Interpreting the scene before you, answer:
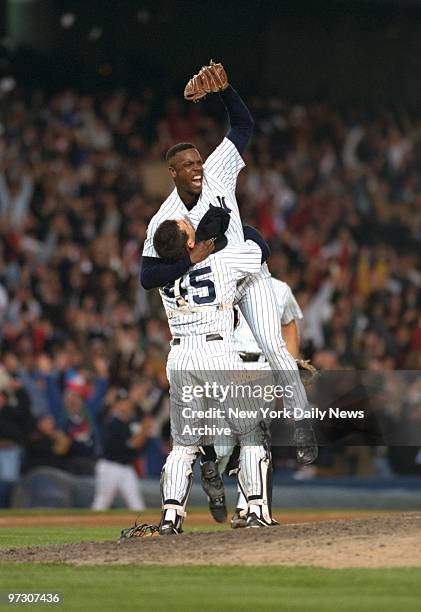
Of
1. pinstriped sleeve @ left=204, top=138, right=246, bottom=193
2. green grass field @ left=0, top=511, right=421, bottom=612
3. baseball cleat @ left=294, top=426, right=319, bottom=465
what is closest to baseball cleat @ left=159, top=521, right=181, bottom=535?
baseball cleat @ left=294, top=426, right=319, bottom=465

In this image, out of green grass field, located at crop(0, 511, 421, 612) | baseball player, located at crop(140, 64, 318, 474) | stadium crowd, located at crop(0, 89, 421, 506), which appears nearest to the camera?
green grass field, located at crop(0, 511, 421, 612)

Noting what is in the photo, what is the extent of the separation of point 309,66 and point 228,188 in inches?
662

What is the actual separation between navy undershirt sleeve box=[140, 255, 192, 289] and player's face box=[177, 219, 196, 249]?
93 mm

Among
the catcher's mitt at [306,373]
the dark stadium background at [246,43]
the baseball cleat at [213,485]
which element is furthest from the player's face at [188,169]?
the dark stadium background at [246,43]

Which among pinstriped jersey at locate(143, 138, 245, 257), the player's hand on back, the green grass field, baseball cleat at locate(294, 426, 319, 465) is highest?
pinstriped jersey at locate(143, 138, 245, 257)

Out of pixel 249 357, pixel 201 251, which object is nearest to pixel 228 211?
pixel 201 251

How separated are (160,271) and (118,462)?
7161mm

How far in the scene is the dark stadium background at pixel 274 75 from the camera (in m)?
20.8

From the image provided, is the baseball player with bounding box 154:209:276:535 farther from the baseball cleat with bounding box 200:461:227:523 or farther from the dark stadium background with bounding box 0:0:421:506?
the dark stadium background with bounding box 0:0:421:506

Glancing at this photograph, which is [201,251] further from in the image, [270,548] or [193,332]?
[270,548]

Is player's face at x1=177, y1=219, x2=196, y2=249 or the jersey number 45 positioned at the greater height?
player's face at x1=177, y1=219, x2=196, y2=249

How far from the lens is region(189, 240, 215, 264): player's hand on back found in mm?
8234

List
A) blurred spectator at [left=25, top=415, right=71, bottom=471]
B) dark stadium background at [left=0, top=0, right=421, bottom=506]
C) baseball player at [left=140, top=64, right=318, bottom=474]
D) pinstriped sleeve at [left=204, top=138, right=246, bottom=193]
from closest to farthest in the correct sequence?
baseball player at [left=140, top=64, right=318, bottom=474], pinstriped sleeve at [left=204, top=138, right=246, bottom=193], blurred spectator at [left=25, top=415, right=71, bottom=471], dark stadium background at [left=0, top=0, right=421, bottom=506]

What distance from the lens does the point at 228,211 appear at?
336 inches
